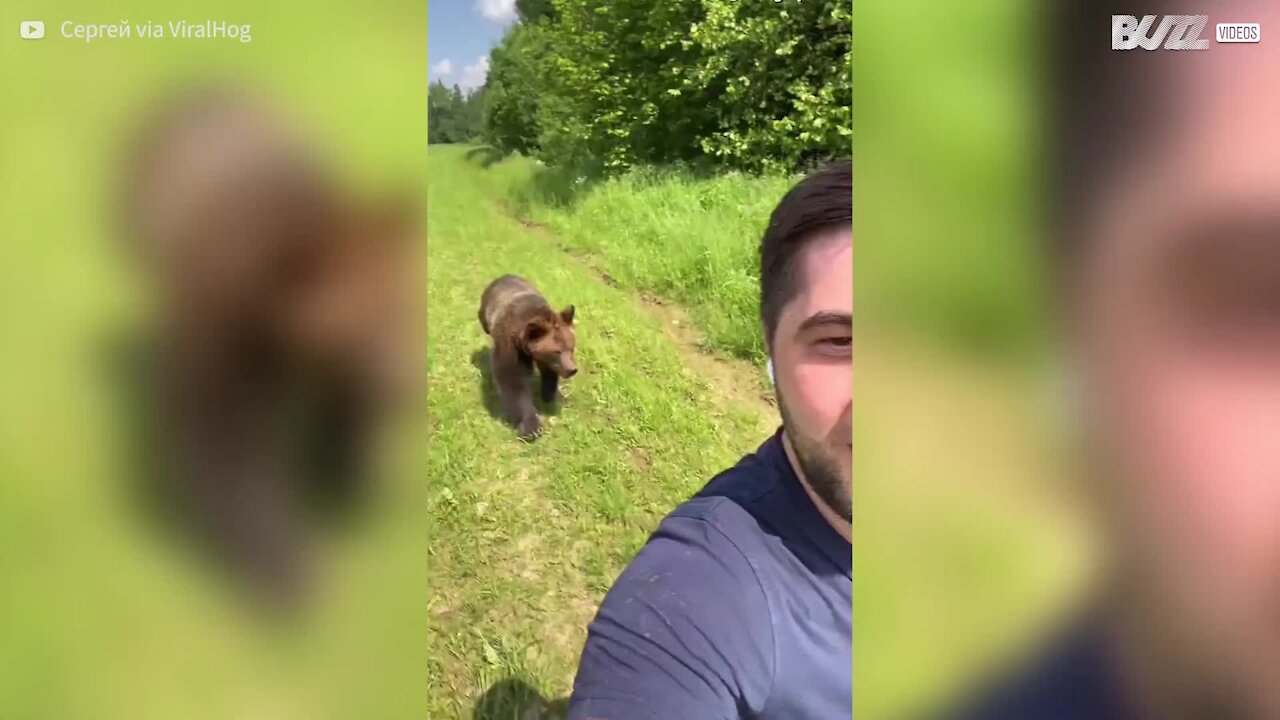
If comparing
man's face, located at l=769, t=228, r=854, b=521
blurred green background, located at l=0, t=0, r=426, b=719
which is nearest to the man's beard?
man's face, located at l=769, t=228, r=854, b=521

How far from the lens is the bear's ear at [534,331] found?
1.26 m

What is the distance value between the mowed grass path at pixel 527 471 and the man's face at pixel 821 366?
0.18 feet

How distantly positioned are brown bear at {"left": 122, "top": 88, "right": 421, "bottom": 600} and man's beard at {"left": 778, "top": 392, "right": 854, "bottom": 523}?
25.0 inches

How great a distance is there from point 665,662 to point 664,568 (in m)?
0.14

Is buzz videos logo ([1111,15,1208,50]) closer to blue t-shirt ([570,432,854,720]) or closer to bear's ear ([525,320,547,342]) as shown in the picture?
blue t-shirt ([570,432,854,720])

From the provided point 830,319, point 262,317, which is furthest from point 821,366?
point 262,317

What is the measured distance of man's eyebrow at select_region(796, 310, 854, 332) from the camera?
130 centimetres

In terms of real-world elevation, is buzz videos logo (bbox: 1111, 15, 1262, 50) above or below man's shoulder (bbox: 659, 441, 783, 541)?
above

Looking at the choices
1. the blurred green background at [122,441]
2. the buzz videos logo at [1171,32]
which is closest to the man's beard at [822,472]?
the blurred green background at [122,441]

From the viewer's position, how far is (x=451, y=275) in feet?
4.40

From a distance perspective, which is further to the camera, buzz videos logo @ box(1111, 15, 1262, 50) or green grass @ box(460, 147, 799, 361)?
green grass @ box(460, 147, 799, 361)

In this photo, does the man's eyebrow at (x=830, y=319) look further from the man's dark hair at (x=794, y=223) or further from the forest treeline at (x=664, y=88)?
the forest treeline at (x=664, y=88)

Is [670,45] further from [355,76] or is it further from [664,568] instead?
[664,568]

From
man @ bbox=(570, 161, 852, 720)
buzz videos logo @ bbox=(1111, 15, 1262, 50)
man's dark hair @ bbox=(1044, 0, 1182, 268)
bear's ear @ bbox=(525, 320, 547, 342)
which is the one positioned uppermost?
buzz videos logo @ bbox=(1111, 15, 1262, 50)
